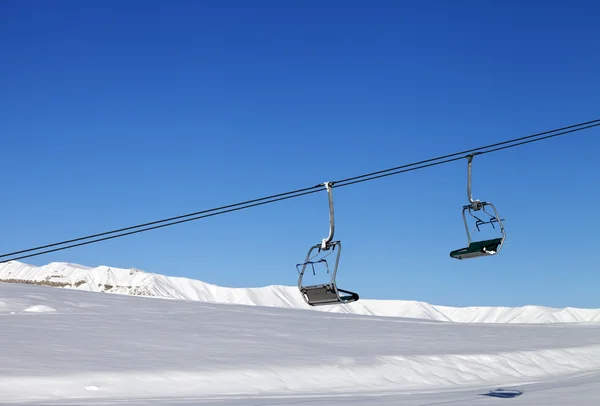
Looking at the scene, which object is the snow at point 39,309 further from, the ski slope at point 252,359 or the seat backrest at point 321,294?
the seat backrest at point 321,294

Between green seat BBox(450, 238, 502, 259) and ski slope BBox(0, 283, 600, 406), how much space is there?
4.04 m

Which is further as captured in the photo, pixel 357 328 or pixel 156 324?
pixel 357 328

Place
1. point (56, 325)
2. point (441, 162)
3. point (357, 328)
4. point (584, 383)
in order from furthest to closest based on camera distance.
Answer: point (357, 328) → point (56, 325) → point (584, 383) → point (441, 162)

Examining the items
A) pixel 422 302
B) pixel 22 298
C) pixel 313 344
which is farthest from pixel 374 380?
pixel 422 302

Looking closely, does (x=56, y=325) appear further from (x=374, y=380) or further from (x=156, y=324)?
(x=374, y=380)

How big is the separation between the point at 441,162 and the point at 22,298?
17336 millimetres

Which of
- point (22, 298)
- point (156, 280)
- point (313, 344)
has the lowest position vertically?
point (313, 344)

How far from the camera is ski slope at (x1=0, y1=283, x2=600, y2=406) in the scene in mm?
12094

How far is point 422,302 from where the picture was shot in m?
123

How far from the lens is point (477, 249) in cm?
871

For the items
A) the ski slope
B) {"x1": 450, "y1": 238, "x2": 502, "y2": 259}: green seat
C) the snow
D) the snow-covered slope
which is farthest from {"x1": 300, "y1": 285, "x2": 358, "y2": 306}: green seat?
the snow-covered slope

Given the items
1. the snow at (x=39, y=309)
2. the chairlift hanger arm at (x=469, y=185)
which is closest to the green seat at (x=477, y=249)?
the chairlift hanger arm at (x=469, y=185)

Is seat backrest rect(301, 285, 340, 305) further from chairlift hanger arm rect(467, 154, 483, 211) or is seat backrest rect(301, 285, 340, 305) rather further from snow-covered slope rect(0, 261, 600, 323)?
snow-covered slope rect(0, 261, 600, 323)

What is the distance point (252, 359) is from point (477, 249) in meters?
7.76
